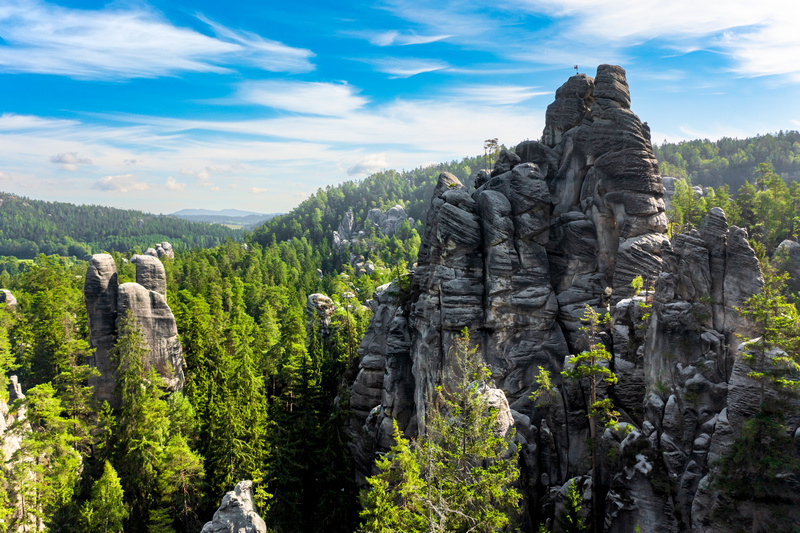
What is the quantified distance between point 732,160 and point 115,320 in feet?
487

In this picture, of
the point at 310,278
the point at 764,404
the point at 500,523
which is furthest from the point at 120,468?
the point at 310,278

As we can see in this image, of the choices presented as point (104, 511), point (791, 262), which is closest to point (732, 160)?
point (791, 262)

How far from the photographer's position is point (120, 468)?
29.4 metres

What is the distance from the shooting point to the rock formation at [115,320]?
36.6m

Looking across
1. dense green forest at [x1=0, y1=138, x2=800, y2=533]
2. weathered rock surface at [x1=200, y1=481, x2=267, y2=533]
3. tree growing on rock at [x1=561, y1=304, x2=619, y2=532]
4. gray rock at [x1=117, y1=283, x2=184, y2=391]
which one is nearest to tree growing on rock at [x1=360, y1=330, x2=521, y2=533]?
dense green forest at [x1=0, y1=138, x2=800, y2=533]

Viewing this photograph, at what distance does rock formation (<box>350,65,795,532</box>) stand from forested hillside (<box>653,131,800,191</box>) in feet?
321

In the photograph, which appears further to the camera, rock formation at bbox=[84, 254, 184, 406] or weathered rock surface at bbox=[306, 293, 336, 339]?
weathered rock surface at bbox=[306, 293, 336, 339]

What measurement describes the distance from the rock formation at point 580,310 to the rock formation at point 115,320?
16.2 metres

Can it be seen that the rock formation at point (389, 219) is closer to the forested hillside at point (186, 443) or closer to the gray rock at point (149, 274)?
the forested hillside at point (186, 443)

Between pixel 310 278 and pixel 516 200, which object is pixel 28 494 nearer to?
pixel 516 200

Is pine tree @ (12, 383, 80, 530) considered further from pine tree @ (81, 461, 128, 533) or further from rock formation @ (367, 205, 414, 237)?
rock formation @ (367, 205, 414, 237)

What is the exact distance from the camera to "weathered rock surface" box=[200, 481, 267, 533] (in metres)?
21.5

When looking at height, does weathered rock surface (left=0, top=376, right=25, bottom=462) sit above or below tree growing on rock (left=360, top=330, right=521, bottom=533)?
below

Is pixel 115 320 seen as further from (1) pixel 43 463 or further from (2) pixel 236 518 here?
(2) pixel 236 518
